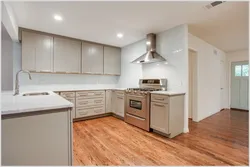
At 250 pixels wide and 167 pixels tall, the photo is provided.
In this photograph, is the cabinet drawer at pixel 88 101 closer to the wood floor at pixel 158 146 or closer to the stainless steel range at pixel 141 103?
the wood floor at pixel 158 146

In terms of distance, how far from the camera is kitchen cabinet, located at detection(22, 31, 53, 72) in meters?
3.21

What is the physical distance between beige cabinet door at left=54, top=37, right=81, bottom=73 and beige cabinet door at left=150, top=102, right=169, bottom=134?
2.46 metres

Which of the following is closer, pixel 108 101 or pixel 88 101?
pixel 88 101

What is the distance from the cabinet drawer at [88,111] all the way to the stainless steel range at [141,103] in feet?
2.96

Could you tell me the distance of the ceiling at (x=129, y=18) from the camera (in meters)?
2.21

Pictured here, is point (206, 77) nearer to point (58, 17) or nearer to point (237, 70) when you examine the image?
point (237, 70)

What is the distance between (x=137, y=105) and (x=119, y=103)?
0.86 m

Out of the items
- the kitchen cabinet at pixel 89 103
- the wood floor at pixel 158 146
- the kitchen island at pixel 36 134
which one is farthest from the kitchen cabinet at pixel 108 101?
the kitchen island at pixel 36 134

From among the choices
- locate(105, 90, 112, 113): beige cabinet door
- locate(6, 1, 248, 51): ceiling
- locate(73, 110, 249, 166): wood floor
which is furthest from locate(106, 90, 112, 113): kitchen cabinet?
locate(6, 1, 248, 51): ceiling

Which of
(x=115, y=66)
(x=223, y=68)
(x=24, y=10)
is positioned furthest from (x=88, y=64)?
(x=223, y=68)

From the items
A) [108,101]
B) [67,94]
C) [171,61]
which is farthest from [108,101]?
[171,61]

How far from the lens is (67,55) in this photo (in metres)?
3.78

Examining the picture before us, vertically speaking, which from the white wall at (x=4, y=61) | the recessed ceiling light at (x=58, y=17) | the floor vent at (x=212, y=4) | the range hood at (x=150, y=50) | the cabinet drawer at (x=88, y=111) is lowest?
the cabinet drawer at (x=88, y=111)

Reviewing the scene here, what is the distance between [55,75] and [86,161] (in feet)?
9.29
